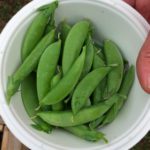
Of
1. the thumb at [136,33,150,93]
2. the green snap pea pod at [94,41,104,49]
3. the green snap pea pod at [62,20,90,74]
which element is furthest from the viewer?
the green snap pea pod at [94,41,104,49]

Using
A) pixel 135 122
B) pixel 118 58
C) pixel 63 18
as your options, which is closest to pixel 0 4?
pixel 63 18

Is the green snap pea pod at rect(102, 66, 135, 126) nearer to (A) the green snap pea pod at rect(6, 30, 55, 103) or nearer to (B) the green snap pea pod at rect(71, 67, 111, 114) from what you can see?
(B) the green snap pea pod at rect(71, 67, 111, 114)

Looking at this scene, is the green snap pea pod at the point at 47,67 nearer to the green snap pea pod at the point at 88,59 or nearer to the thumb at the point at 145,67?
the green snap pea pod at the point at 88,59

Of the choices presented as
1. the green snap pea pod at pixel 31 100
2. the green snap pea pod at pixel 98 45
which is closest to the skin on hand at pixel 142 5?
the green snap pea pod at pixel 98 45

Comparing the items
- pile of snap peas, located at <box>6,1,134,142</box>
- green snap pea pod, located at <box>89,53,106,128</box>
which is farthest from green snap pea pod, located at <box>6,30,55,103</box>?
green snap pea pod, located at <box>89,53,106,128</box>

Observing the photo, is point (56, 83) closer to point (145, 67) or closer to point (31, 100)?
point (31, 100)

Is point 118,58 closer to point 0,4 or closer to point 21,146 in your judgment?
point 21,146
